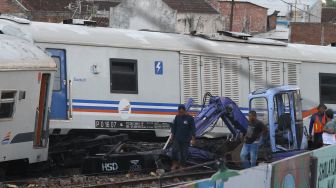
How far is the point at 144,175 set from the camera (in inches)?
591

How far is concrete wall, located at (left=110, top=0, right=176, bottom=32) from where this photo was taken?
4350 cm

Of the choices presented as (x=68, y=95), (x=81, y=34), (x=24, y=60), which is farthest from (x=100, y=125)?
(x=24, y=60)

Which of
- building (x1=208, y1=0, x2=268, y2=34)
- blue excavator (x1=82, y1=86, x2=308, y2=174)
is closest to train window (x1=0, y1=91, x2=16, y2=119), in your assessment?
blue excavator (x1=82, y1=86, x2=308, y2=174)

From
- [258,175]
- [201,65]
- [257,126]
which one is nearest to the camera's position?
[258,175]

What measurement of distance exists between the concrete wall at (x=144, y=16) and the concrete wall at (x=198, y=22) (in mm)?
593

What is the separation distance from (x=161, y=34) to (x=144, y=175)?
434 cm

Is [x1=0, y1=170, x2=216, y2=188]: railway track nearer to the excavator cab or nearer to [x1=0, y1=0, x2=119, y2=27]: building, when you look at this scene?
the excavator cab

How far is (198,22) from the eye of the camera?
4484 cm

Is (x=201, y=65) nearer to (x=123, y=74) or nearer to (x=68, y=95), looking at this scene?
(x=123, y=74)

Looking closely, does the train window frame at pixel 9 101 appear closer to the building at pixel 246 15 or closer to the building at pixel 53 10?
the building at pixel 53 10

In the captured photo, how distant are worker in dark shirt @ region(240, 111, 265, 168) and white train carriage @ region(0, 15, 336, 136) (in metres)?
2.59

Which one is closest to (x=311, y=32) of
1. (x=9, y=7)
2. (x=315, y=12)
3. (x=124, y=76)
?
(x=315, y=12)

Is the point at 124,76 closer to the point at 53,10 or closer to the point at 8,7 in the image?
the point at 8,7

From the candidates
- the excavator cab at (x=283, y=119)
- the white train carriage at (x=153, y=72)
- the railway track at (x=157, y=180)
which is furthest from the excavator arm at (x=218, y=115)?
the railway track at (x=157, y=180)
